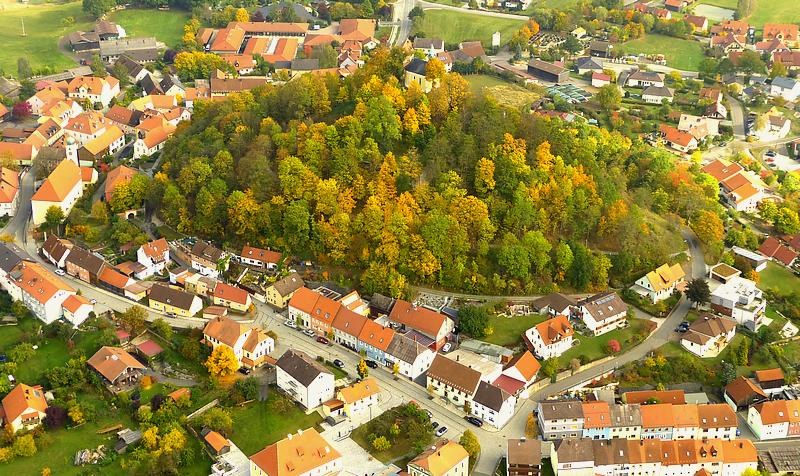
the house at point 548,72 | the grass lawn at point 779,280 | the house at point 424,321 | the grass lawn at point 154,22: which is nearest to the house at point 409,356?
the house at point 424,321

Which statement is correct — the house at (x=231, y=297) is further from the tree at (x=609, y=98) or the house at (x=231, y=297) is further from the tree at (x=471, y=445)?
the tree at (x=609, y=98)

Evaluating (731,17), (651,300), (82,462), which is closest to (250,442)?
(82,462)

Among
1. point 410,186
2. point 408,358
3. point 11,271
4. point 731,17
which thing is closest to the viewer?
point 408,358

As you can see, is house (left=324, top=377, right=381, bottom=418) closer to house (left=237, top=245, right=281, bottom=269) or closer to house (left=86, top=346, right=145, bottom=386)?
house (left=86, top=346, right=145, bottom=386)

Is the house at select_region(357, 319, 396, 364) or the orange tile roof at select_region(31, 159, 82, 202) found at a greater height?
the orange tile roof at select_region(31, 159, 82, 202)

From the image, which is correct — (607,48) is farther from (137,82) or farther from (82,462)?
(82,462)

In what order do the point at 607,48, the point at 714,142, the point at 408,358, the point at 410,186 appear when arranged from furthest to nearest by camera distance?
the point at 607,48
the point at 714,142
the point at 410,186
the point at 408,358

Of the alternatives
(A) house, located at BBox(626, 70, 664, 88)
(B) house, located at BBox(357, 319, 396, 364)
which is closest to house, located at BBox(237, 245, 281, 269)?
(B) house, located at BBox(357, 319, 396, 364)

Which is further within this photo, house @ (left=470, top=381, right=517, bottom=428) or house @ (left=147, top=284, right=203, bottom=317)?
house @ (left=147, top=284, right=203, bottom=317)
